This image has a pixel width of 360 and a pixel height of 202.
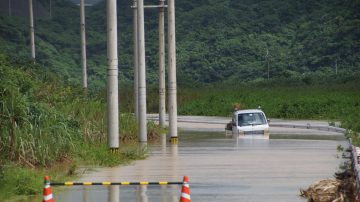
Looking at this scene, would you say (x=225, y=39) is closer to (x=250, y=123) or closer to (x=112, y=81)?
(x=250, y=123)

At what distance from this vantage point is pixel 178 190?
22453 mm

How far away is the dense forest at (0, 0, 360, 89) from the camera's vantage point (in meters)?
133

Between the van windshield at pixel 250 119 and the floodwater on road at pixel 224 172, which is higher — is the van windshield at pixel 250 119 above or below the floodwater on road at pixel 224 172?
above

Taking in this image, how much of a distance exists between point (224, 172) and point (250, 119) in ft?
73.3

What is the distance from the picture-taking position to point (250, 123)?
49.3 meters

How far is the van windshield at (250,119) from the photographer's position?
49.0 meters

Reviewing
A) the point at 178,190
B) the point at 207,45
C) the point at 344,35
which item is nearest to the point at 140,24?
the point at 178,190

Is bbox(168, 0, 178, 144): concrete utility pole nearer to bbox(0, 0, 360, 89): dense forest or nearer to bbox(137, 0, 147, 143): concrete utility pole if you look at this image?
bbox(137, 0, 147, 143): concrete utility pole

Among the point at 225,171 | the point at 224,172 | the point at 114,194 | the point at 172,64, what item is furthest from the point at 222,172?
the point at 172,64

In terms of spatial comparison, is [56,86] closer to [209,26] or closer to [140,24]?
[140,24]

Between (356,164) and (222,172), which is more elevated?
(356,164)

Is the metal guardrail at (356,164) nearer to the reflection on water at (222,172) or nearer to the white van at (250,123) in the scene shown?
the reflection on water at (222,172)

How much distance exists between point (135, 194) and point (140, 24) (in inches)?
645

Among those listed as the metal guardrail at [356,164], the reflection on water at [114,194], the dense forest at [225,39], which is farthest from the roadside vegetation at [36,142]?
the dense forest at [225,39]
